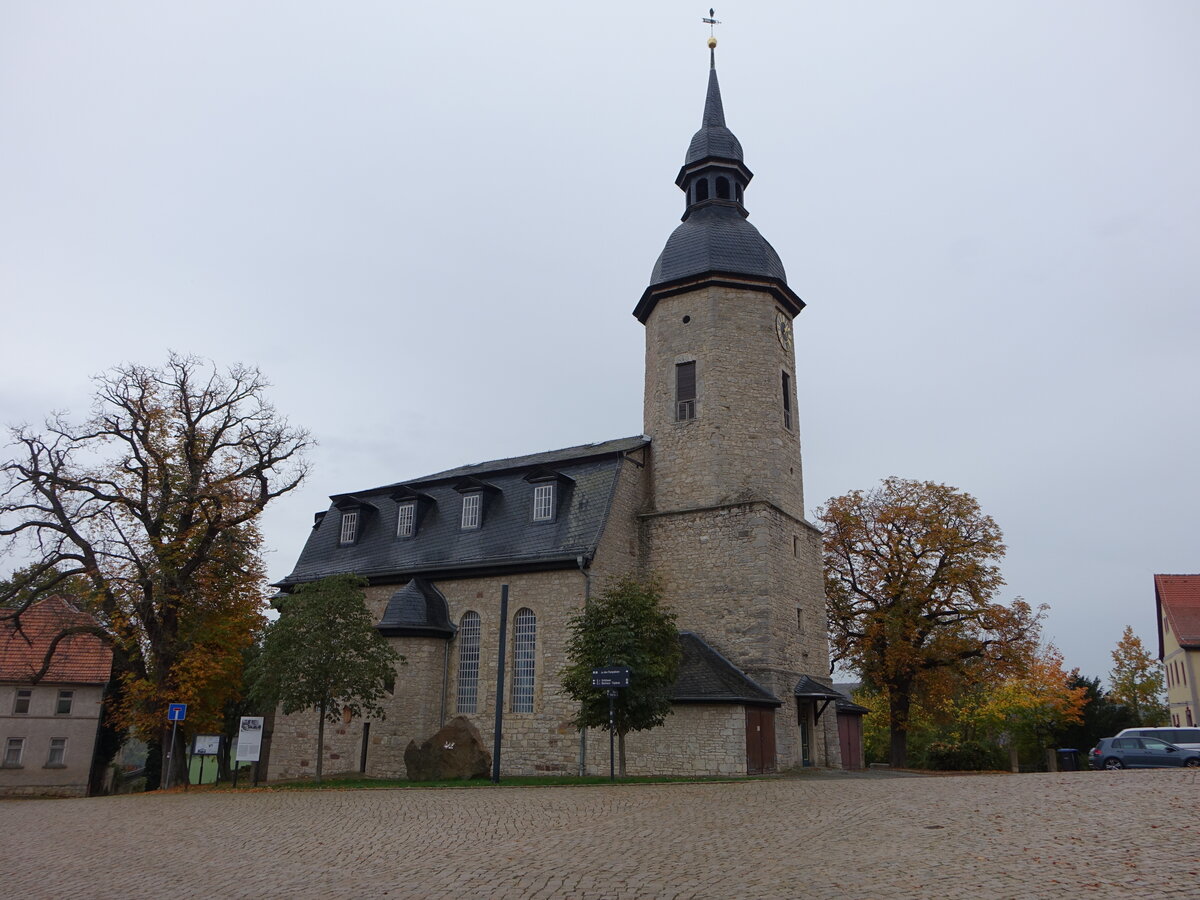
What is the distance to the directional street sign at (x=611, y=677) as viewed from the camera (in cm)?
1966

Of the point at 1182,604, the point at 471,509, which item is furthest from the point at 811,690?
the point at 1182,604

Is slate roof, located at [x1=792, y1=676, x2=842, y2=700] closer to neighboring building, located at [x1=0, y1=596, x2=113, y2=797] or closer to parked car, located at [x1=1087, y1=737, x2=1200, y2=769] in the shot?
parked car, located at [x1=1087, y1=737, x2=1200, y2=769]

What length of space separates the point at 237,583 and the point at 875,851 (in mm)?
23487

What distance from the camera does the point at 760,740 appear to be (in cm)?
2336

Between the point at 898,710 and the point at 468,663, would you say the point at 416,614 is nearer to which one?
the point at 468,663

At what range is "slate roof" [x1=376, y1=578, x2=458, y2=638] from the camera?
88.1ft

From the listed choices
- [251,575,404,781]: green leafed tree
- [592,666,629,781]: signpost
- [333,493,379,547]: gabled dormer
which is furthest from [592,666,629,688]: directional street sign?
[333,493,379,547]: gabled dormer

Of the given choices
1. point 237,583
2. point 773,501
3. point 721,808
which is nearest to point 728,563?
point 773,501

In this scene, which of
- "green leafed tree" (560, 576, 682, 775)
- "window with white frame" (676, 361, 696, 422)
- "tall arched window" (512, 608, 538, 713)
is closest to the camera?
"green leafed tree" (560, 576, 682, 775)

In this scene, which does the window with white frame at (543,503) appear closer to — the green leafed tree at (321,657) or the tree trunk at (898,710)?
the green leafed tree at (321,657)

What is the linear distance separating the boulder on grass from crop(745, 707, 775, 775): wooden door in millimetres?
6839

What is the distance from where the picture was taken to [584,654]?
21141 millimetres

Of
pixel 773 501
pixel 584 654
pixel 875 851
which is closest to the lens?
pixel 875 851

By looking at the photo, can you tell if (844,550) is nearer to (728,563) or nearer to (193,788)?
(728,563)
